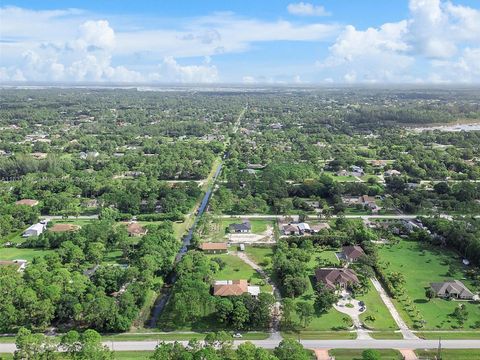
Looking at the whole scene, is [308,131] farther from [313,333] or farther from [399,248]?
[313,333]

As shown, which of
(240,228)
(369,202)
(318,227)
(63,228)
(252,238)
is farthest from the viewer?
(369,202)

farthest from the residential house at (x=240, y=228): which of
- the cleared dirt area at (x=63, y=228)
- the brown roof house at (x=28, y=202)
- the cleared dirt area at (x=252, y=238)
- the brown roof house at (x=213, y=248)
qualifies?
the brown roof house at (x=28, y=202)

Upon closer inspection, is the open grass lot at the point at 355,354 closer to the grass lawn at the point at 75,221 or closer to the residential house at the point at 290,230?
the residential house at the point at 290,230

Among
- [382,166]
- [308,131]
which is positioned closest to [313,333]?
[382,166]

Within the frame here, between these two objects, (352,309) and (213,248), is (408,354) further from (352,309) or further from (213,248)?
(213,248)

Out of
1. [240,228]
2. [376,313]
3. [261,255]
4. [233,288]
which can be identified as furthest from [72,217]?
[376,313]

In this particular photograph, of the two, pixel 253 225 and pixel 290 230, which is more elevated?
pixel 290 230

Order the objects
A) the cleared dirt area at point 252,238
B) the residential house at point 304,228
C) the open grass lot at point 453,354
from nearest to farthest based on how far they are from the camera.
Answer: the open grass lot at point 453,354 → the cleared dirt area at point 252,238 → the residential house at point 304,228
